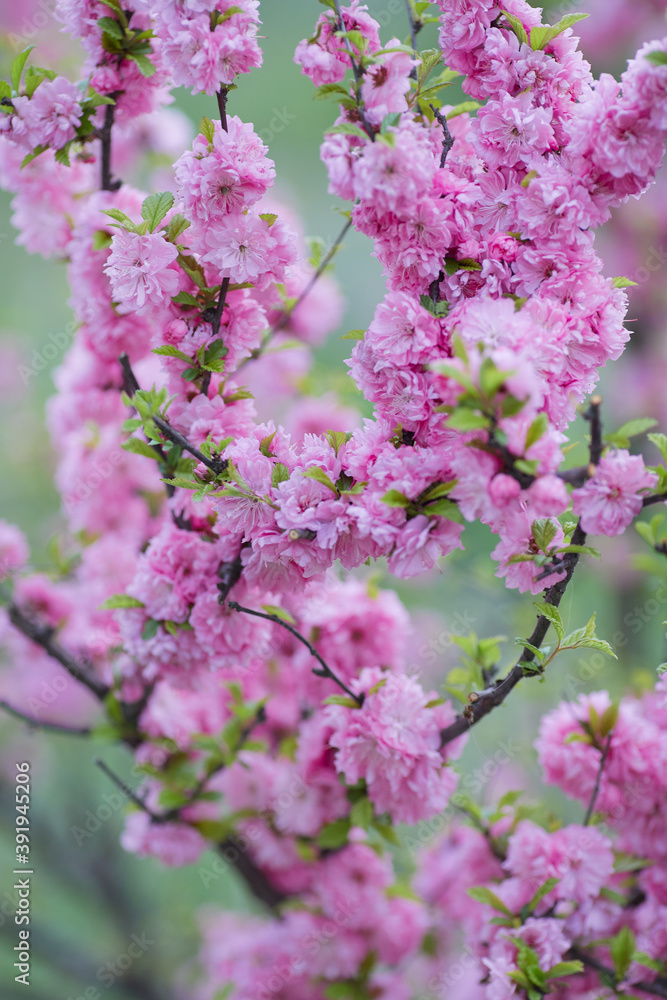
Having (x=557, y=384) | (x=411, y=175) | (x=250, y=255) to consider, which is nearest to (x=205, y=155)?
(x=250, y=255)

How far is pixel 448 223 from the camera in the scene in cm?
79

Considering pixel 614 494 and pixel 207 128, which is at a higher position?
pixel 207 128

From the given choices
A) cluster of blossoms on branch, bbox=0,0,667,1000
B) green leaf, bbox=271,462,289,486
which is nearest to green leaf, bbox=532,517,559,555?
cluster of blossoms on branch, bbox=0,0,667,1000

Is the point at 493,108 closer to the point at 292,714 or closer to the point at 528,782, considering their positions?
the point at 292,714

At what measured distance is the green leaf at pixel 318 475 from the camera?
79 centimetres

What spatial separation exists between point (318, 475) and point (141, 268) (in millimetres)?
322

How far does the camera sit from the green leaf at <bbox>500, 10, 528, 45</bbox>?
82cm

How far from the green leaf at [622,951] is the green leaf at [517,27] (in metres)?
1.11

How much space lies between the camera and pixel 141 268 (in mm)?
868

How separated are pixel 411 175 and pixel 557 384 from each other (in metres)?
0.25

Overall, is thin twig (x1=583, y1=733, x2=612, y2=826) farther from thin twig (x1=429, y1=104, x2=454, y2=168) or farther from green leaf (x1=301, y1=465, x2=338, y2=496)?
thin twig (x1=429, y1=104, x2=454, y2=168)

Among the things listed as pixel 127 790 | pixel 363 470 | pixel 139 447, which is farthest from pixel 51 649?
pixel 363 470

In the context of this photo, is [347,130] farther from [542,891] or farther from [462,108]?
[542,891]

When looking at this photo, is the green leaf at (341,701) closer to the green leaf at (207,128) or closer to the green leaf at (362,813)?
the green leaf at (362,813)
